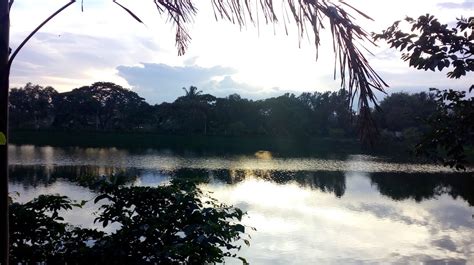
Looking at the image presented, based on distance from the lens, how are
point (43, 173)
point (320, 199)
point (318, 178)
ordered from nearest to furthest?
point (320, 199) → point (43, 173) → point (318, 178)

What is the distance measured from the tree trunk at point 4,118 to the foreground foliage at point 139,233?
858 millimetres

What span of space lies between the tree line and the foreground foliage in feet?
140

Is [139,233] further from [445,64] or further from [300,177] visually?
[300,177]

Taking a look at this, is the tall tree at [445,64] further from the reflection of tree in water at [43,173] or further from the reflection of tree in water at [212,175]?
the reflection of tree in water at [212,175]

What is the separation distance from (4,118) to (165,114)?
1787 inches

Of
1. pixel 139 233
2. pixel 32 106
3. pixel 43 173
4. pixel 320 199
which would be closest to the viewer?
pixel 139 233

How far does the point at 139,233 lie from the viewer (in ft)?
7.62

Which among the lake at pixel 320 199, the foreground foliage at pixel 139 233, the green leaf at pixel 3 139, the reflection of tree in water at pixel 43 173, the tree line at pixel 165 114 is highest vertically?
the tree line at pixel 165 114

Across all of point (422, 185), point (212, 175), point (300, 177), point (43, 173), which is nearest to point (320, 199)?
point (300, 177)

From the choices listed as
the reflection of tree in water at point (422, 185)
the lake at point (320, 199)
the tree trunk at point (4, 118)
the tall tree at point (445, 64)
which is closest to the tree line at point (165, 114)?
the lake at point (320, 199)

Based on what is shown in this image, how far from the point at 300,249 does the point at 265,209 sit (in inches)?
138

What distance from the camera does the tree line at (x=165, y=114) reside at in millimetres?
45469

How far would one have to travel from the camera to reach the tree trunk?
128cm

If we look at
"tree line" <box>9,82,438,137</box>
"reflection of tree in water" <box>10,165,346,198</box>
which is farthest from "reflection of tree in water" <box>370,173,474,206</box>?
"tree line" <box>9,82,438,137</box>
